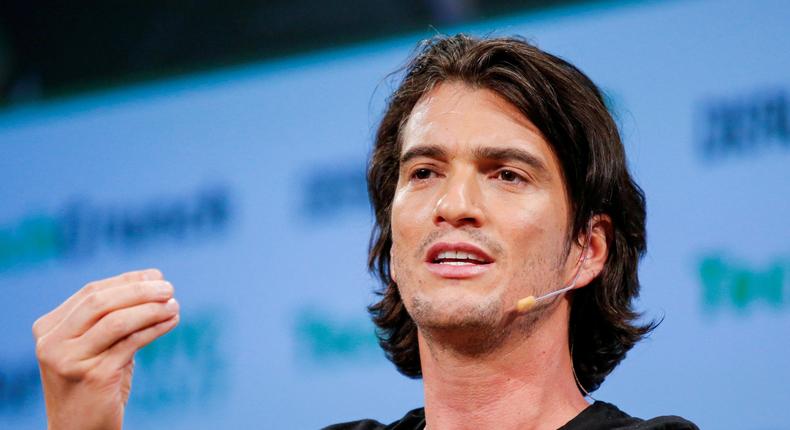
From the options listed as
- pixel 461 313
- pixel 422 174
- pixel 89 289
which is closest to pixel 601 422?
pixel 461 313

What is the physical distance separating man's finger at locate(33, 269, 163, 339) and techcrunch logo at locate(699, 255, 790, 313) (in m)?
1.79

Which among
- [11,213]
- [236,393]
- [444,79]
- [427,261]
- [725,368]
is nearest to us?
[427,261]

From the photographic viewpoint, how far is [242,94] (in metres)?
4.16

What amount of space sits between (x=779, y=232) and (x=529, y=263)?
1051mm

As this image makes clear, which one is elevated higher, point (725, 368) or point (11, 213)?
point (11, 213)

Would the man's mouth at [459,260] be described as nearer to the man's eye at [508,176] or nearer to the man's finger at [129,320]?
the man's eye at [508,176]

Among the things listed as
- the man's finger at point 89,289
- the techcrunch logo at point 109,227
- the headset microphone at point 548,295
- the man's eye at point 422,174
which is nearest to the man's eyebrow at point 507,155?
the man's eye at point 422,174

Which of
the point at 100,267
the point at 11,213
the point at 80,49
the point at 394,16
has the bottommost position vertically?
the point at 100,267

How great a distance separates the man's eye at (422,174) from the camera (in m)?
2.54

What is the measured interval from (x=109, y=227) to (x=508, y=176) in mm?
2239

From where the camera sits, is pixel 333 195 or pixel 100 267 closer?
pixel 333 195

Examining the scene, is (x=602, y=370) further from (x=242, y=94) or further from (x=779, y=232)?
(x=242, y=94)

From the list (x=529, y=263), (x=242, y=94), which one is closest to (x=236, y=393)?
(x=242, y=94)

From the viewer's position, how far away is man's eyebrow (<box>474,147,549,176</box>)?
242 centimetres
